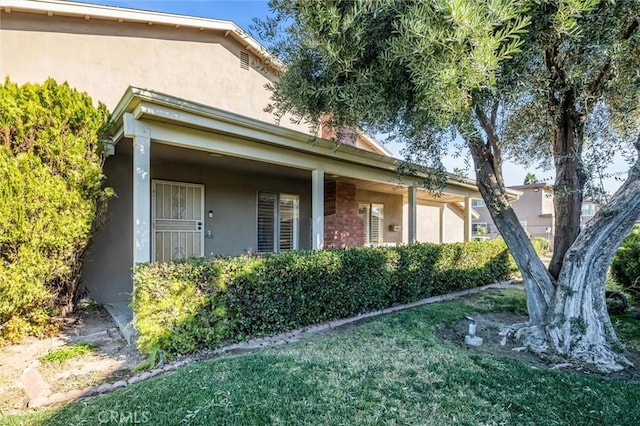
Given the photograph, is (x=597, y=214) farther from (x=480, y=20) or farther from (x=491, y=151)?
(x=480, y=20)

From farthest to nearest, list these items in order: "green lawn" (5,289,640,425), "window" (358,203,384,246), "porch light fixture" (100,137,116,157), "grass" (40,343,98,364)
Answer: "window" (358,203,384,246), "porch light fixture" (100,137,116,157), "grass" (40,343,98,364), "green lawn" (5,289,640,425)

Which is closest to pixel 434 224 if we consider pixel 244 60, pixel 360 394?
pixel 244 60

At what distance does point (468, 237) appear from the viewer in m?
12.0

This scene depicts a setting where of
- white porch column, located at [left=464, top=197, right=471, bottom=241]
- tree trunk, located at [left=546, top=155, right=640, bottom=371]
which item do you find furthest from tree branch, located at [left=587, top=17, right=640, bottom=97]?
white porch column, located at [left=464, top=197, right=471, bottom=241]

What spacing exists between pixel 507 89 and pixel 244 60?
7662 millimetres

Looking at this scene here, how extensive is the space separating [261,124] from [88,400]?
14.1 ft

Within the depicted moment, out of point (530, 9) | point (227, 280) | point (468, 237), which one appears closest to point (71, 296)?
point (227, 280)

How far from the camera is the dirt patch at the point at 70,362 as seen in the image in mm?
3516

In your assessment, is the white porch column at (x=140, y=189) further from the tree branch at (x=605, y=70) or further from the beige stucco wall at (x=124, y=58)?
the tree branch at (x=605, y=70)

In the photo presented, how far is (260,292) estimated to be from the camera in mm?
4738

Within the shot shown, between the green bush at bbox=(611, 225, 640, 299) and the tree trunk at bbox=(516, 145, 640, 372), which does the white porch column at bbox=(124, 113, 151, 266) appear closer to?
the tree trunk at bbox=(516, 145, 640, 372)

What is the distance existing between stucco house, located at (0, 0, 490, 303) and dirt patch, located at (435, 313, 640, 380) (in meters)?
2.48

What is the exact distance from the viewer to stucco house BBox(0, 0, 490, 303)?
5.23 meters

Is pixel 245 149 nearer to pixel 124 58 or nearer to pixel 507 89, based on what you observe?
pixel 507 89
